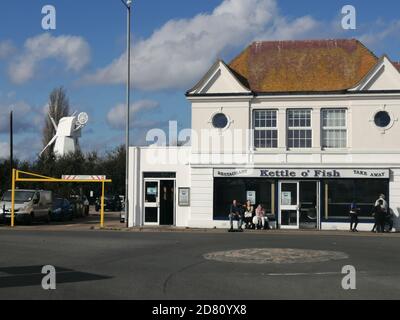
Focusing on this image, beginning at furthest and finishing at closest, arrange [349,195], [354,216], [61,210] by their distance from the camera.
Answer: [61,210] → [349,195] → [354,216]

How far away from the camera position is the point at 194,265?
1497cm

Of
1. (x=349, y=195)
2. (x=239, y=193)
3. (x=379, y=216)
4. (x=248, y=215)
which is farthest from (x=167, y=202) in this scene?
(x=379, y=216)

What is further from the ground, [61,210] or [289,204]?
[289,204]

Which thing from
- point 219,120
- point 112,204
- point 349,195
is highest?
point 219,120

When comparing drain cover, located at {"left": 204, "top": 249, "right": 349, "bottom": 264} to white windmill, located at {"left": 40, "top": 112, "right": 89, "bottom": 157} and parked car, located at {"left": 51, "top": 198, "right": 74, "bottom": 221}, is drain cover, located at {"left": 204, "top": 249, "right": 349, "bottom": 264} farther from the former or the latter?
white windmill, located at {"left": 40, "top": 112, "right": 89, "bottom": 157}

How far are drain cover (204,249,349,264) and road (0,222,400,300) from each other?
53mm

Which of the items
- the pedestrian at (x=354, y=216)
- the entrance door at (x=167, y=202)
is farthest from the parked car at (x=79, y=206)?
the pedestrian at (x=354, y=216)

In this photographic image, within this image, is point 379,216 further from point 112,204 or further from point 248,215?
point 112,204

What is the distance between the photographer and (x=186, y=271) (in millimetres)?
13844

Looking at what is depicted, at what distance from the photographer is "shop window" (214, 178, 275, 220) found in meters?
31.4

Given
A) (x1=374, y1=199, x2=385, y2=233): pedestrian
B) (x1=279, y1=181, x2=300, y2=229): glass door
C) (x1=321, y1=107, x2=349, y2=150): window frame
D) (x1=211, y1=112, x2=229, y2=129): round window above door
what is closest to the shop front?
(x1=279, y1=181, x2=300, y2=229): glass door

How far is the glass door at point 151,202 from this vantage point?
106 feet

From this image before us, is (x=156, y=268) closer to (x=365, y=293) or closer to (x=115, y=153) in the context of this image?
(x=365, y=293)

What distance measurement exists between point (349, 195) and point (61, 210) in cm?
1811
